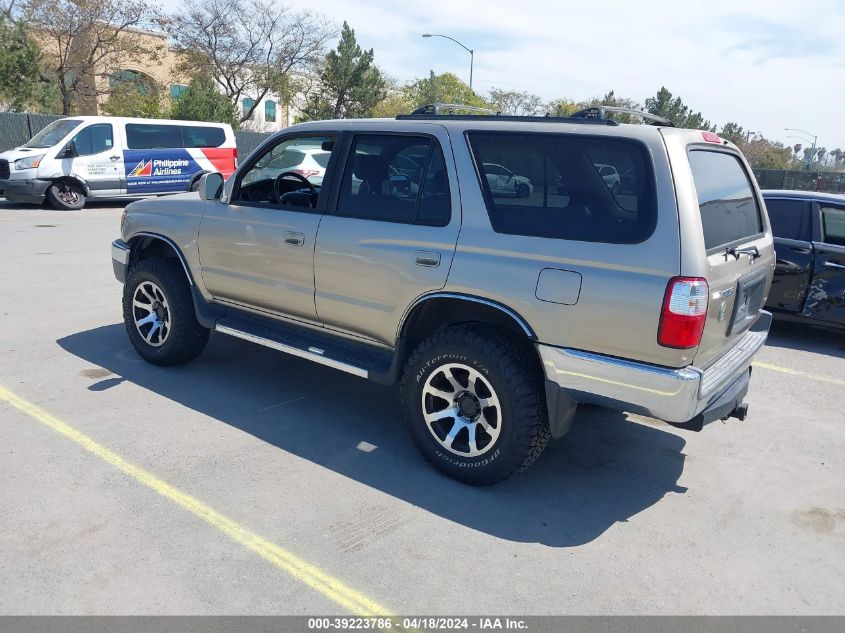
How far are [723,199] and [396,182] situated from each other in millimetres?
1822

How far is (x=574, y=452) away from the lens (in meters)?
4.31

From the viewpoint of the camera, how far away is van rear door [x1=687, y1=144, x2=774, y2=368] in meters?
3.30

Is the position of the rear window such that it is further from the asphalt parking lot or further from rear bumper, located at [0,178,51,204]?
the asphalt parking lot

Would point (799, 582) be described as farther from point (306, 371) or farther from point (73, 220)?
point (73, 220)

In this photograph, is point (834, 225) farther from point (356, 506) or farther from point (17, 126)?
point (17, 126)

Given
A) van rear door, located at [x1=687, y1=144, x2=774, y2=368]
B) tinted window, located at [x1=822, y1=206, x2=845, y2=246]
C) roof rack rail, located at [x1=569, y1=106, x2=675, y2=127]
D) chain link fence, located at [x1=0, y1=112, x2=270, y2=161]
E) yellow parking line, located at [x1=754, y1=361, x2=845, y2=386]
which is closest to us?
van rear door, located at [x1=687, y1=144, x2=774, y2=368]

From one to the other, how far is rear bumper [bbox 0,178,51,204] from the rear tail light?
1562cm

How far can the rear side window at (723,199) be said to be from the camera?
3387 mm

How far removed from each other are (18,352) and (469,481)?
4057 mm

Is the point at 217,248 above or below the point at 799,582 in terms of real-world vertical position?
above

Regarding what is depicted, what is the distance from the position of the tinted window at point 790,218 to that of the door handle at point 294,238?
5.10 m

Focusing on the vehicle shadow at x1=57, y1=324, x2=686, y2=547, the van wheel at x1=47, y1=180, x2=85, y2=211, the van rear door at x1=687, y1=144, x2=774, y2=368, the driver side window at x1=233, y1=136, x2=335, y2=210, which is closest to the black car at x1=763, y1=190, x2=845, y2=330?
the van rear door at x1=687, y1=144, x2=774, y2=368

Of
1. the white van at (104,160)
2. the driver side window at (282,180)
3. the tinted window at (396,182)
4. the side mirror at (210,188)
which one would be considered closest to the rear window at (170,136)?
the white van at (104,160)

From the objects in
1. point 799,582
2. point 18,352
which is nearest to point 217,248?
point 18,352
